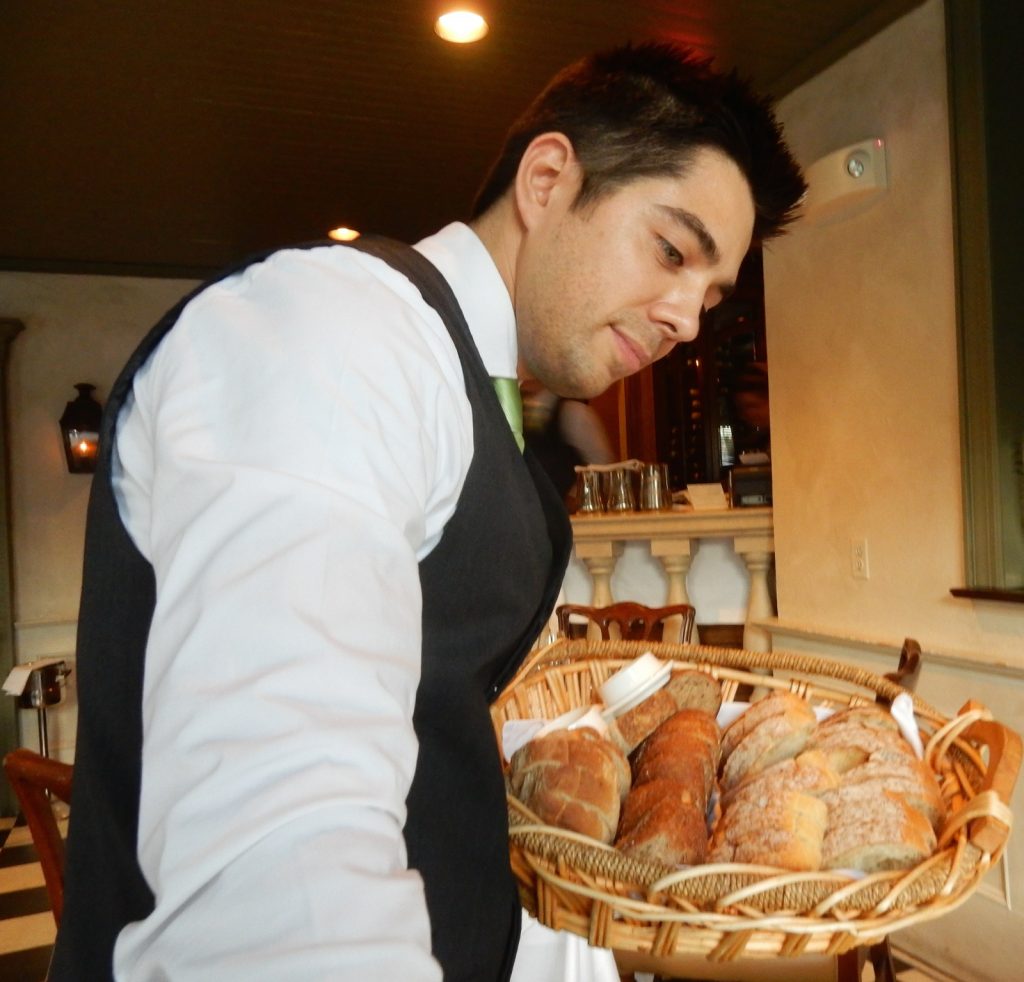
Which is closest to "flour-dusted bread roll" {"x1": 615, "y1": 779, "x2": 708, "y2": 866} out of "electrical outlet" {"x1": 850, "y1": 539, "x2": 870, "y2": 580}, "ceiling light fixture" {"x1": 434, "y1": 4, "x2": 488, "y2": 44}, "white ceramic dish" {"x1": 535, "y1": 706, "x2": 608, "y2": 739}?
"white ceramic dish" {"x1": 535, "y1": 706, "x2": 608, "y2": 739}

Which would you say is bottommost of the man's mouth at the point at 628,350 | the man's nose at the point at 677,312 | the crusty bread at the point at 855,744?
the crusty bread at the point at 855,744

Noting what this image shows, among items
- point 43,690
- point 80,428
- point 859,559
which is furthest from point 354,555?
point 80,428

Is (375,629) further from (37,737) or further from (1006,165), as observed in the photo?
(37,737)

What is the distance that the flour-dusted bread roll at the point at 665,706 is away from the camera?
1.22m

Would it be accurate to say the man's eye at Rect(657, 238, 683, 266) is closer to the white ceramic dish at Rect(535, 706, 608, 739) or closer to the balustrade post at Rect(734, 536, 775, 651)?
the white ceramic dish at Rect(535, 706, 608, 739)

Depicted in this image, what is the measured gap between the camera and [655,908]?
2.36 ft

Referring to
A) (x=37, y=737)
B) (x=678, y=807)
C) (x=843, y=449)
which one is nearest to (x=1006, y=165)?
(x=843, y=449)

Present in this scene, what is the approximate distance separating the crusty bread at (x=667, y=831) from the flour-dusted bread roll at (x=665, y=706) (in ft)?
0.66

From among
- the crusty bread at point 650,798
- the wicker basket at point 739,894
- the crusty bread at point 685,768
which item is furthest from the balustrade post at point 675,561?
the wicker basket at point 739,894

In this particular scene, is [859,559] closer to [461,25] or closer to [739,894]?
[461,25]

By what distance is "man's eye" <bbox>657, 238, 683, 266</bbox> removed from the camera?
2.89 feet

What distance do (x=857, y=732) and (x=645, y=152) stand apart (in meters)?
0.73

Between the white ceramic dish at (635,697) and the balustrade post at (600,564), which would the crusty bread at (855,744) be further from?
the balustrade post at (600,564)

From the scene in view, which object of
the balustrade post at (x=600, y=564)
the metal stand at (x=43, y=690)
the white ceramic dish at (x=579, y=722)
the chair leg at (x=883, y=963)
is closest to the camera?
the white ceramic dish at (x=579, y=722)
